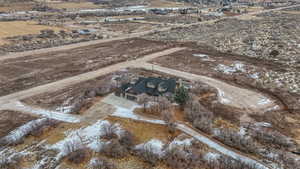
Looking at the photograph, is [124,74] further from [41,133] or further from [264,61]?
[264,61]

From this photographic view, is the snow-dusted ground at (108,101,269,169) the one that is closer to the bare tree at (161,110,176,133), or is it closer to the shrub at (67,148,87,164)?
the bare tree at (161,110,176,133)

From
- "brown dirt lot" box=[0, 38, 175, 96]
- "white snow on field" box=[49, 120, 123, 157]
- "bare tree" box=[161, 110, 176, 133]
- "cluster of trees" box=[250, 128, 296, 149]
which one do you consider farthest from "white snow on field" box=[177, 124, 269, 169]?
"brown dirt lot" box=[0, 38, 175, 96]

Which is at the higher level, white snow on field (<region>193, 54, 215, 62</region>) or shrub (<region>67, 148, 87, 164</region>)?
white snow on field (<region>193, 54, 215, 62</region>)

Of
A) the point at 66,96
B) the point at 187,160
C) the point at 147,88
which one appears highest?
the point at 147,88

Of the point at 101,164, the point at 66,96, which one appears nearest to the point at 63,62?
the point at 66,96

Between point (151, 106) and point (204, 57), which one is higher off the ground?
point (204, 57)

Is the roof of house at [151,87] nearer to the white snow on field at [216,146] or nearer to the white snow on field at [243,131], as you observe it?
Answer: the white snow on field at [216,146]

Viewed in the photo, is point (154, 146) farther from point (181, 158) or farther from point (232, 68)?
point (232, 68)

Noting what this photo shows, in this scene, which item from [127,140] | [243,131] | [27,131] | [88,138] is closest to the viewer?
[127,140]
